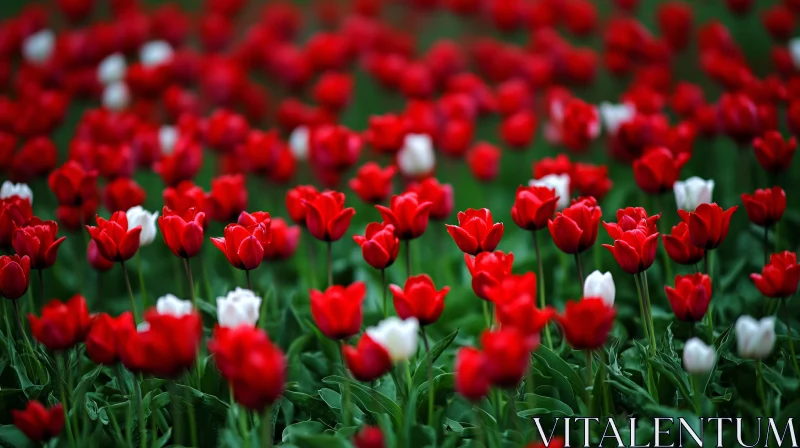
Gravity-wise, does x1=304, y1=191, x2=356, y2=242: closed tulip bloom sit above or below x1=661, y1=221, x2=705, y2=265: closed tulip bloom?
below

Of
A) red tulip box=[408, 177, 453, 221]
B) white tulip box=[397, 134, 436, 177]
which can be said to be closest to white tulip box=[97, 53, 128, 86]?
white tulip box=[397, 134, 436, 177]

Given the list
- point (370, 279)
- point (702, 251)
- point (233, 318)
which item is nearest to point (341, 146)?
point (370, 279)

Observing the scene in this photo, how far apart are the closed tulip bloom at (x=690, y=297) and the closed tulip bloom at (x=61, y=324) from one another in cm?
154

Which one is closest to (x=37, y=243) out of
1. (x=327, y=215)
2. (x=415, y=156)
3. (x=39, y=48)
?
(x=327, y=215)

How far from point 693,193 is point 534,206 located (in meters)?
0.61

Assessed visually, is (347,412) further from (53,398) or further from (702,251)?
(702,251)

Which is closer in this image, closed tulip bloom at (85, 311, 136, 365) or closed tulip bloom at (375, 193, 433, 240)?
closed tulip bloom at (85, 311, 136, 365)

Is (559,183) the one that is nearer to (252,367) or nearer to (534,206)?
(534,206)

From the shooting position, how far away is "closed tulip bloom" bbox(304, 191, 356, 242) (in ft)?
7.67

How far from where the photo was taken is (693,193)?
8.19 ft

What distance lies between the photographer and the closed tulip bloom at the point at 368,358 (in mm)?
1771

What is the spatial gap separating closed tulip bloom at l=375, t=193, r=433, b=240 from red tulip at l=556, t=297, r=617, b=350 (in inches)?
25.2

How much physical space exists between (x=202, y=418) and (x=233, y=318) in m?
0.49

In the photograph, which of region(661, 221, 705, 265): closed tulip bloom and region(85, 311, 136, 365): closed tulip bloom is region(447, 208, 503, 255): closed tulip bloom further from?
region(85, 311, 136, 365): closed tulip bloom
